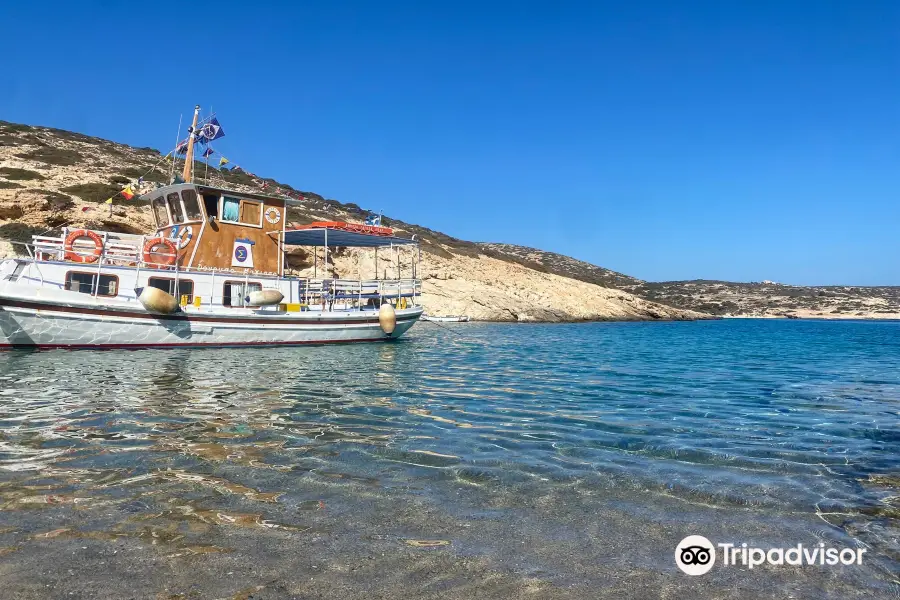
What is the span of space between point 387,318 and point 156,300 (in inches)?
381

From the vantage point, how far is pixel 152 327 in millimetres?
19906

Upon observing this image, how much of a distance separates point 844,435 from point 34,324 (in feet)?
70.6

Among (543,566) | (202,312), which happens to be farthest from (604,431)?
(202,312)

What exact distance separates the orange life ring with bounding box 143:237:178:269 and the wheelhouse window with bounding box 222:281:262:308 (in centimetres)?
218

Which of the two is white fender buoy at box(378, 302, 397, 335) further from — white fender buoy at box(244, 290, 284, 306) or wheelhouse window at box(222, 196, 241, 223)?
wheelhouse window at box(222, 196, 241, 223)

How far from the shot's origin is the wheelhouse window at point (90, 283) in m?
19.5

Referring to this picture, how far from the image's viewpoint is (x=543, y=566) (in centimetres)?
376

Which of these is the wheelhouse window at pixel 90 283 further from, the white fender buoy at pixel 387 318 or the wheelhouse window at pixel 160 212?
the white fender buoy at pixel 387 318

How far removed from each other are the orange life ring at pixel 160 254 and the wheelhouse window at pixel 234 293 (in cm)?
218

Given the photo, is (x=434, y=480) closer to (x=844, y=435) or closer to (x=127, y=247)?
(x=844, y=435)

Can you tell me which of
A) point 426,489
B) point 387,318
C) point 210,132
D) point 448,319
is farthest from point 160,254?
point 448,319

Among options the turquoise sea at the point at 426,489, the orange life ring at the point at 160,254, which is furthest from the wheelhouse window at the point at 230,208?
the turquoise sea at the point at 426,489

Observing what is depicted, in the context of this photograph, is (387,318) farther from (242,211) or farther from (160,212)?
(160,212)

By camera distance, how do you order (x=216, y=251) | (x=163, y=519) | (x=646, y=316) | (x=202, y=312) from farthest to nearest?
1. (x=646, y=316)
2. (x=216, y=251)
3. (x=202, y=312)
4. (x=163, y=519)
